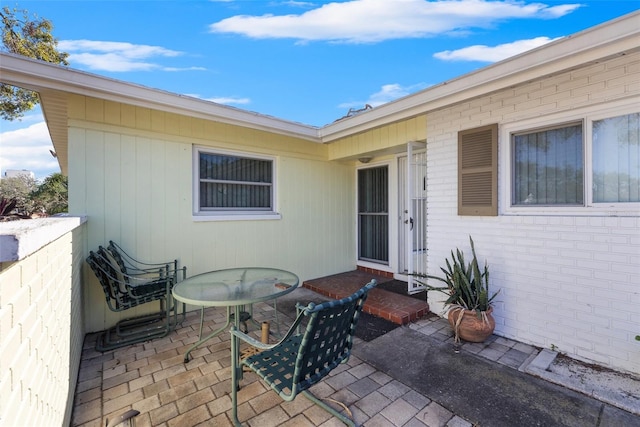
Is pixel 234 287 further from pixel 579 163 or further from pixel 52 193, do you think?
pixel 52 193

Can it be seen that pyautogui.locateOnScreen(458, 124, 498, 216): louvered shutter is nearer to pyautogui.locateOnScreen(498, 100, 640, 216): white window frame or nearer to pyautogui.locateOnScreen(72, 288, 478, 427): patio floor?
pyautogui.locateOnScreen(498, 100, 640, 216): white window frame

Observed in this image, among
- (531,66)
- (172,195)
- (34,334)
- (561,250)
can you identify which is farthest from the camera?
(172,195)

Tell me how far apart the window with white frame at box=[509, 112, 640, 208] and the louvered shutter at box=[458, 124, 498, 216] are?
0.18 metres

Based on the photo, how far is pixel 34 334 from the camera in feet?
3.43

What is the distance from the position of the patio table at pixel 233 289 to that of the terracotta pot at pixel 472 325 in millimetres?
1686

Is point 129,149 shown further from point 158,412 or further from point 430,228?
point 430,228

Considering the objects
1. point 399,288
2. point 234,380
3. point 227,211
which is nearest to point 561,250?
point 399,288

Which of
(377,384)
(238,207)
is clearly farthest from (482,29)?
(377,384)

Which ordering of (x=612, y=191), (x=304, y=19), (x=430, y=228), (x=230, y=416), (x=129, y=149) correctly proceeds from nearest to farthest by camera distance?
(x=230, y=416)
(x=612, y=191)
(x=129, y=149)
(x=430, y=228)
(x=304, y=19)

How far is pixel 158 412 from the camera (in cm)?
190

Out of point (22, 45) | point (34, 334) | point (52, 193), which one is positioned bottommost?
point (34, 334)

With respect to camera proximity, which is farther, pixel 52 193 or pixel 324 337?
pixel 52 193

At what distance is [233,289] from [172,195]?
1.89 meters

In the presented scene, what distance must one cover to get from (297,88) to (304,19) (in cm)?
335
